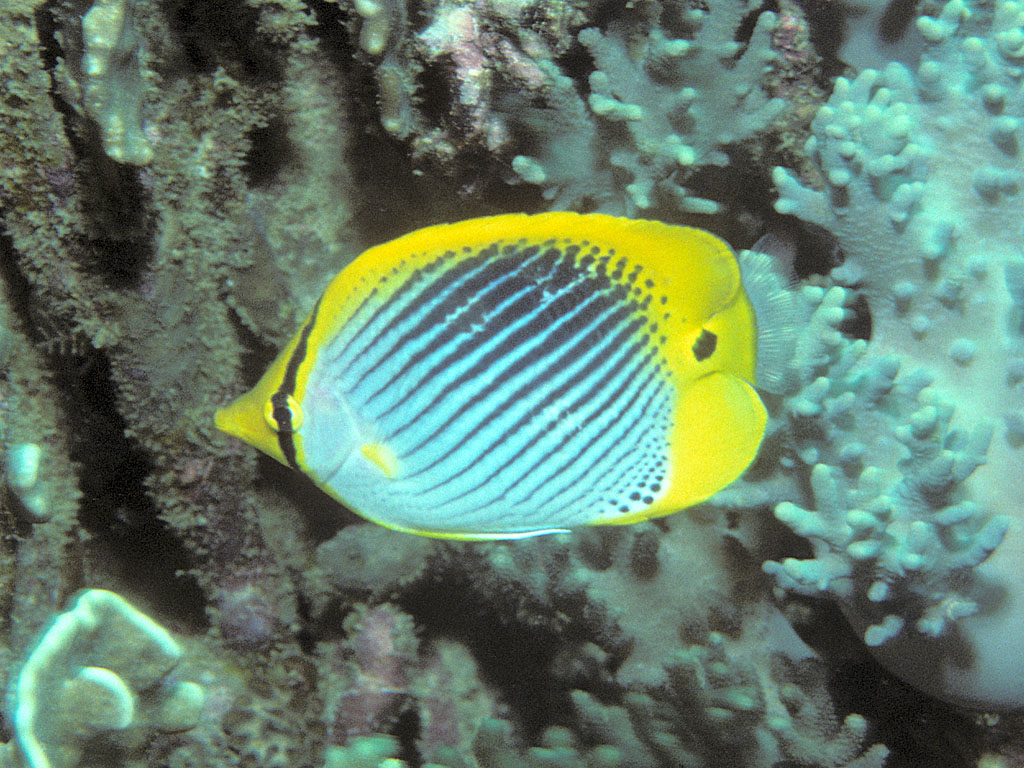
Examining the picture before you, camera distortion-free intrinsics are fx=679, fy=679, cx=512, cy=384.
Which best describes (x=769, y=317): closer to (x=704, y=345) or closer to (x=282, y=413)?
(x=704, y=345)

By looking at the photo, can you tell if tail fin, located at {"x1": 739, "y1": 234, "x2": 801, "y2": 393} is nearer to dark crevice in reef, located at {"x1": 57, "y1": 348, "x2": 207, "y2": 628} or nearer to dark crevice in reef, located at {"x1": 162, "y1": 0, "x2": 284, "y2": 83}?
dark crevice in reef, located at {"x1": 162, "y1": 0, "x2": 284, "y2": 83}

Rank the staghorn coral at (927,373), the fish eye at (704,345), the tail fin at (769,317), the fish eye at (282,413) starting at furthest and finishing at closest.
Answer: the staghorn coral at (927,373) → the tail fin at (769,317) → the fish eye at (704,345) → the fish eye at (282,413)

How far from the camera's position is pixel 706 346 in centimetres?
132

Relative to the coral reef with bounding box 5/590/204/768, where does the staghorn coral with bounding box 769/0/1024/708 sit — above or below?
above

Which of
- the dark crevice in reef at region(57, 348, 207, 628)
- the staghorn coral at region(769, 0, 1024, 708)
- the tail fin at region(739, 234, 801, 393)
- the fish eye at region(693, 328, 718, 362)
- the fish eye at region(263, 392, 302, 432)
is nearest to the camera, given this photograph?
the fish eye at region(263, 392, 302, 432)

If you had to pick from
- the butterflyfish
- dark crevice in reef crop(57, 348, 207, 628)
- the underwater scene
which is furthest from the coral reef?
the butterflyfish

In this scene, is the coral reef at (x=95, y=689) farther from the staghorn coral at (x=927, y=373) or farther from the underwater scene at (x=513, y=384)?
the staghorn coral at (x=927, y=373)

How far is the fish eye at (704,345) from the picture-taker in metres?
1.32

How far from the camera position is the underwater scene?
50.5 inches

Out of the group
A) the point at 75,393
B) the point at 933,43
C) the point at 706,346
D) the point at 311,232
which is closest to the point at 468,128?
the point at 311,232

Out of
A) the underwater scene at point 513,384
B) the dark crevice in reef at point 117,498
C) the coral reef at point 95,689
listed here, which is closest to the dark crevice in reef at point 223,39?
the underwater scene at point 513,384

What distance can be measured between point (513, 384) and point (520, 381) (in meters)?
0.01

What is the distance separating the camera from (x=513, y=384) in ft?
4.17

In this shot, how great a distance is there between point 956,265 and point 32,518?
2643mm
